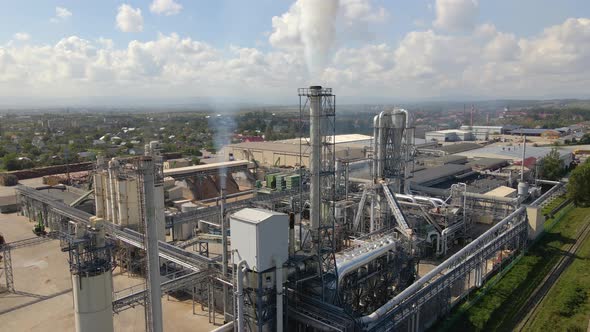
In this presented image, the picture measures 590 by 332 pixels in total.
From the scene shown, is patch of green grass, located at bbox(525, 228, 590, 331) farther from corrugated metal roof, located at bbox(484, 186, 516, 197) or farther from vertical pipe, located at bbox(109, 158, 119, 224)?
vertical pipe, located at bbox(109, 158, 119, 224)

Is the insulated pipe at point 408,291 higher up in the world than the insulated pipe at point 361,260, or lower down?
lower down

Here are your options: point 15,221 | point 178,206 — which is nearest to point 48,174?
point 15,221

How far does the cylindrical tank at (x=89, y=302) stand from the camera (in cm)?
1135

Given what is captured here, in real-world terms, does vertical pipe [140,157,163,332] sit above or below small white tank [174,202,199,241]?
above

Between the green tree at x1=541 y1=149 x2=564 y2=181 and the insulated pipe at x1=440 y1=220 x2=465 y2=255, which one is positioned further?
the green tree at x1=541 y1=149 x2=564 y2=181

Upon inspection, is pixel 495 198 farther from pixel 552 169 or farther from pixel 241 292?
pixel 552 169

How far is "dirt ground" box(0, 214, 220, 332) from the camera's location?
607 inches

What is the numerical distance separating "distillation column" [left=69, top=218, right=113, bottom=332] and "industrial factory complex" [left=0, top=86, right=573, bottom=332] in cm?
3

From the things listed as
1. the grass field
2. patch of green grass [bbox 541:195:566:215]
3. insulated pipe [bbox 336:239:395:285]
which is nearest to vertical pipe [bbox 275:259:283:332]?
insulated pipe [bbox 336:239:395:285]

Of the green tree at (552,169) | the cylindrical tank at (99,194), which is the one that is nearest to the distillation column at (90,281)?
the cylindrical tank at (99,194)

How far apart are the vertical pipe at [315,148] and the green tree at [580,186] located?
88.2 feet

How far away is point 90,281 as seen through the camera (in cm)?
1138

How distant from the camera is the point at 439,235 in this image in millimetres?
22234

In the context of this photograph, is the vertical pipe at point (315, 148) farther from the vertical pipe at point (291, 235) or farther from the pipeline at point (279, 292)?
the pipeline at point (279, 292)
